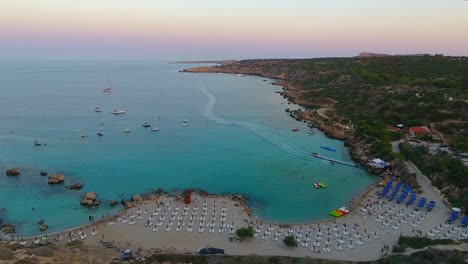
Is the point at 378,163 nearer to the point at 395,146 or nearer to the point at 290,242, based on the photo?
the point at 395,146

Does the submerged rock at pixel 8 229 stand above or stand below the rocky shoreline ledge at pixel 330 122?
below

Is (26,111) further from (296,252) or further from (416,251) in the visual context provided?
(416,251)

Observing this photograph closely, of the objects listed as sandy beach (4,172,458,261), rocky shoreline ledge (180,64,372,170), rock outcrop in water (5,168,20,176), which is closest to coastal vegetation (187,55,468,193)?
rocky shoreline ledge (180,64,372,170)

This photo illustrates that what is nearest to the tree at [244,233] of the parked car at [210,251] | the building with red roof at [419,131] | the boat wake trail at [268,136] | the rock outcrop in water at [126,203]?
the parked car at [210,251]

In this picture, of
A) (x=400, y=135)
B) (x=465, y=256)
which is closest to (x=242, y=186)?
(x=465, y=256)

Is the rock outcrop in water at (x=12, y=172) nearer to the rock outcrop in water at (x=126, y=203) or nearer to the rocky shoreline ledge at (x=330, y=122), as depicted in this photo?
the rock outcrop in water at (x=126, y=203)

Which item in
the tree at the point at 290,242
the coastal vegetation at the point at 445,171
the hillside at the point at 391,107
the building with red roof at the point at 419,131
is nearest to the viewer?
the tree at the point at 290,242
